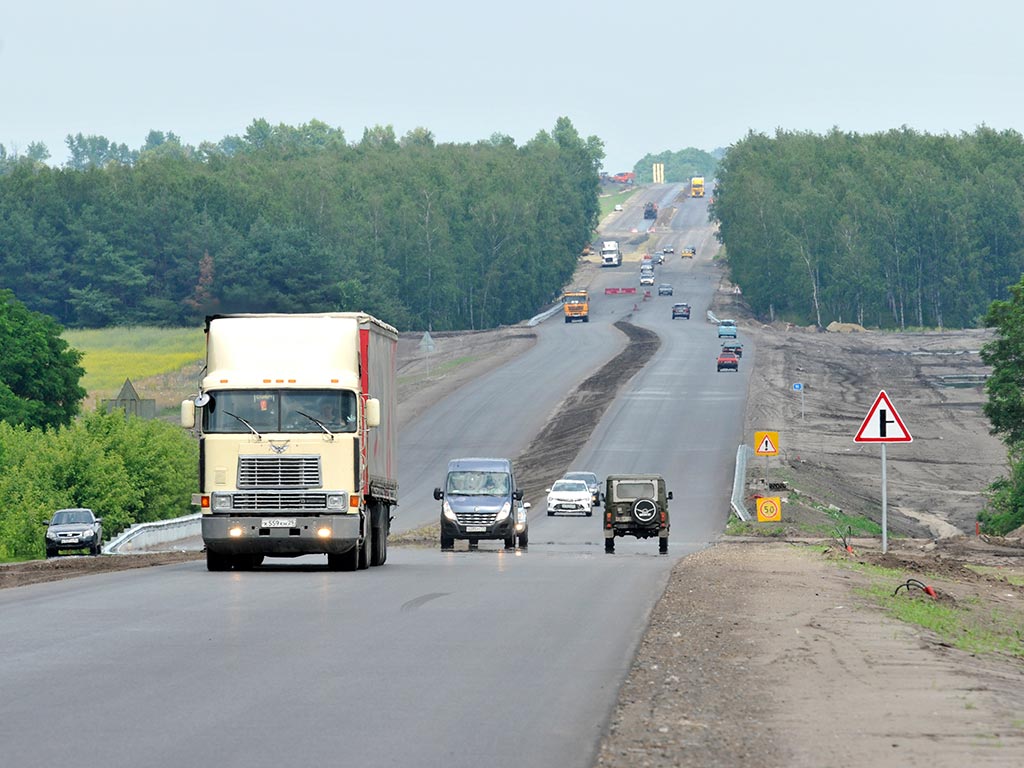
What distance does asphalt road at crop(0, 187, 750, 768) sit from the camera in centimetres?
1084

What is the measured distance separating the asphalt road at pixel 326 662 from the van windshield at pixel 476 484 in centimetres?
498

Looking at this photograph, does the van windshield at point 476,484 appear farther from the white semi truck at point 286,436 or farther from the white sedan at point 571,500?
the white sedan at point 571,500

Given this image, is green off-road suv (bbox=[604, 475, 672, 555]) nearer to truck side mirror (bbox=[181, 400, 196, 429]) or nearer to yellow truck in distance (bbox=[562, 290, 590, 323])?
truck side mirror (bbox=[181, 400, 196, 429])

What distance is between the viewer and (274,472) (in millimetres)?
27250

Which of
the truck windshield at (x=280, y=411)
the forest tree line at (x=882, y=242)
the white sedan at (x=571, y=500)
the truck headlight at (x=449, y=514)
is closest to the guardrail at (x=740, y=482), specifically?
the white sedan at (x=571, y=500)

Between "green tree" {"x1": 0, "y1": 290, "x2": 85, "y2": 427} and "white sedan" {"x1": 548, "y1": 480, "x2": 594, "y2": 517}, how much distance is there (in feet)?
108

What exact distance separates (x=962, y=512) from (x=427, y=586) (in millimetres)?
47560

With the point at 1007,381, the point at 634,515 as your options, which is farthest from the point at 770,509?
the point at 1007,381

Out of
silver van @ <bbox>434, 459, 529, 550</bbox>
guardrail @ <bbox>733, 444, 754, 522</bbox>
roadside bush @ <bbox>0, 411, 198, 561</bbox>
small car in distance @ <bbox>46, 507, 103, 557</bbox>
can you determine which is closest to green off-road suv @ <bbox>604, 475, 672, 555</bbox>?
silver van @ <bbox>434, 459, 529, 550</bbox>

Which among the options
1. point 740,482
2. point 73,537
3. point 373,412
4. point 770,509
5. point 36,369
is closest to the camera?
point 373,412

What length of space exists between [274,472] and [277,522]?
842mm

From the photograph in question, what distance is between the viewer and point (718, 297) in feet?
563

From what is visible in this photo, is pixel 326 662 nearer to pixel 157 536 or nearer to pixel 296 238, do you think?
pixel 157 536

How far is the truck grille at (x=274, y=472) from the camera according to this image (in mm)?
27203
